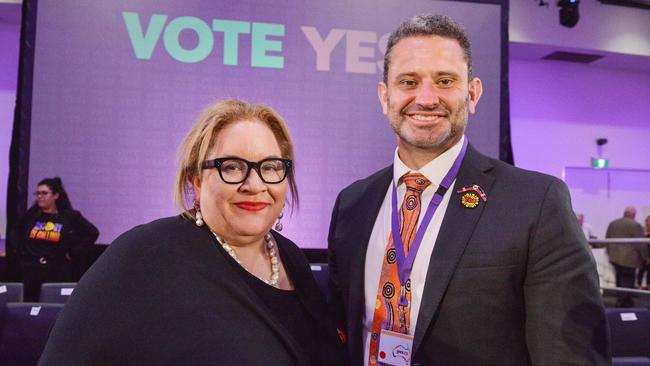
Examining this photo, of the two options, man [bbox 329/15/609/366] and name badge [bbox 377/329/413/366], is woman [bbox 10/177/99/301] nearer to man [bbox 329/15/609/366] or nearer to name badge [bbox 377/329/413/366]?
man [bbox 329/15/609/366]

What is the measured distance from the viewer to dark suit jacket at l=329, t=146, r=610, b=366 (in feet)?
4.27

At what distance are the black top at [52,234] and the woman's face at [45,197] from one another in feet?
0.31

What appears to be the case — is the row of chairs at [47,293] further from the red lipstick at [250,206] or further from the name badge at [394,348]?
the name badge at [394,348]

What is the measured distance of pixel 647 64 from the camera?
32.5 ft

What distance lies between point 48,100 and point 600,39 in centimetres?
885

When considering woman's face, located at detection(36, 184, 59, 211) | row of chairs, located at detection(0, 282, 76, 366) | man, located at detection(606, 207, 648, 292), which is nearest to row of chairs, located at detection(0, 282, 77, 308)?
row of chairs, located at detection(0, 282, 76, 366)

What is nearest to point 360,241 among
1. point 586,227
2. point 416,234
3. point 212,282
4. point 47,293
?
point 416,234

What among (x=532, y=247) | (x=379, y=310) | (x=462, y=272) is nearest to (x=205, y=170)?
(x=379, y=310)

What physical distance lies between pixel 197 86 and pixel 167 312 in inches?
191

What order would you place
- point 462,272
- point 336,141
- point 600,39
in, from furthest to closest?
point 600,39
point 336,141
point 462,272

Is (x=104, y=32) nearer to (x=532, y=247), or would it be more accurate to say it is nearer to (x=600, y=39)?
(x=532, y=247)

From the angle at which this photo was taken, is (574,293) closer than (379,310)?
→ Yes

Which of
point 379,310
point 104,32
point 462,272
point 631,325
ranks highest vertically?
point 104,32

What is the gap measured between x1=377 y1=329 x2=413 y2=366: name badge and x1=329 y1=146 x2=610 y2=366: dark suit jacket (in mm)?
30
